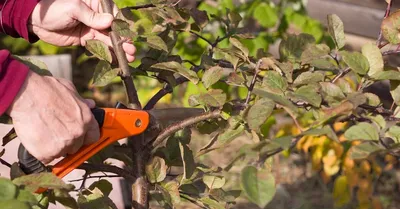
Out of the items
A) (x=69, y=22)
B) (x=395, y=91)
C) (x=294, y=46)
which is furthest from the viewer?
(x=69, y=22)

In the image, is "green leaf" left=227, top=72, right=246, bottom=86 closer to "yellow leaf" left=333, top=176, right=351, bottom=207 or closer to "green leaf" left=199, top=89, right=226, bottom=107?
"green leaf" left=199, top=89, right=226, bottom=107

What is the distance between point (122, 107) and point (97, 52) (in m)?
0.13

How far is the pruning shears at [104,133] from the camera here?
1.51 meters

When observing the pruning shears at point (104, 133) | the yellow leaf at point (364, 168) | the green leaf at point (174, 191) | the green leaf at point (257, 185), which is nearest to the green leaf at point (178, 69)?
the pruning shears at point (104, 133)

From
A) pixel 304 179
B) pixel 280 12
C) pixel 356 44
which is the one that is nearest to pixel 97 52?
pixel 280 12

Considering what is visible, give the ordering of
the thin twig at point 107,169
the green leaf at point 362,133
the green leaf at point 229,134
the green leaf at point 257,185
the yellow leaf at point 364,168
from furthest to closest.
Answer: the yellow leaf at point 364,168
the thin twig at point 107,169
the green leaf at point 229,134
the green leaf at point 362,133
the green leaf at point 257,185

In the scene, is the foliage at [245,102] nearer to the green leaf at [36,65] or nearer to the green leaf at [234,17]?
the green leaf at [234,17]

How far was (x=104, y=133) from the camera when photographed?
1589 mm

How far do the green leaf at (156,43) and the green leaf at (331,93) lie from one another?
35 cm

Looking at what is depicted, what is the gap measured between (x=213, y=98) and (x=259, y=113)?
0.72ft

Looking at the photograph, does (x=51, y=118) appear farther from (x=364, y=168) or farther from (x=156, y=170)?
(x=364, y=168)

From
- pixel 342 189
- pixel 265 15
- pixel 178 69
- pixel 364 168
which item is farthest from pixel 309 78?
pixel 265 15

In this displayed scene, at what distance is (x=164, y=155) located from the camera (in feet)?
5.99

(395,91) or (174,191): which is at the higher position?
(395,91)
